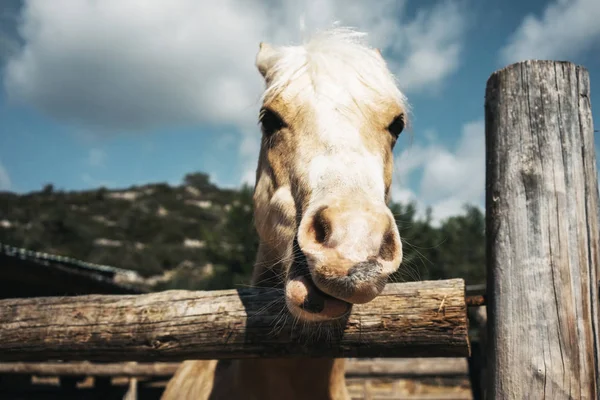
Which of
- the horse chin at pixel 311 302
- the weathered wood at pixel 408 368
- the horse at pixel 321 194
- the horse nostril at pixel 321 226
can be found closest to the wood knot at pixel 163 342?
the horse at pixel 321 194

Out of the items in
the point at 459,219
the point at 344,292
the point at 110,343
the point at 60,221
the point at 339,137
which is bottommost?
the point at 110,343

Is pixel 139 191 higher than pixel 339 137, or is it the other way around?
pixel 139 191

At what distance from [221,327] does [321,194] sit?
0.70m

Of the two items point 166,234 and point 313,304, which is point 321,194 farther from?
point 166,234

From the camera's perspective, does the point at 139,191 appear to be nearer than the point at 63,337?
No

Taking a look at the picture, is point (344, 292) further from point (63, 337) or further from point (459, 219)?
point (459, 219)

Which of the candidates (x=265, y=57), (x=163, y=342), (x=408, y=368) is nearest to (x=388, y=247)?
(x=163, y=342)

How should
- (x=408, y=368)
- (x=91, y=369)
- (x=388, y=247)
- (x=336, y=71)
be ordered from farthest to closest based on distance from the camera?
(x=408, y=368) < (x=91, y=369) < (x=336, y=71) < (x=388, y=247)

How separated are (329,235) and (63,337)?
1.35 meters

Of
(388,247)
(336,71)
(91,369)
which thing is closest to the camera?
(388,247)

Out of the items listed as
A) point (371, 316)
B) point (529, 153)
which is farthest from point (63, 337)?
point (529, 153)

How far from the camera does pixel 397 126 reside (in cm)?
235

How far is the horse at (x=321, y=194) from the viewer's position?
4.68 feet

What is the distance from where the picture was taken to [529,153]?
5.39ft
